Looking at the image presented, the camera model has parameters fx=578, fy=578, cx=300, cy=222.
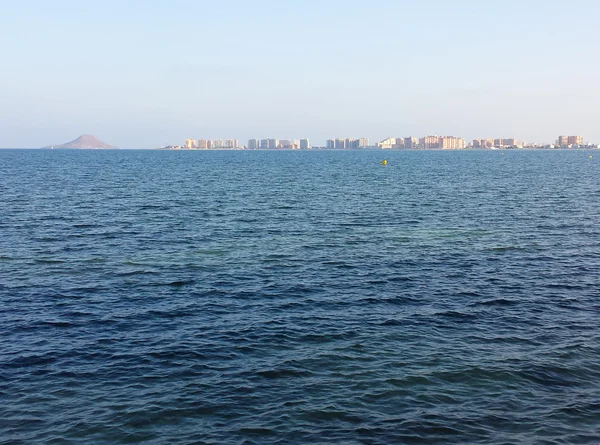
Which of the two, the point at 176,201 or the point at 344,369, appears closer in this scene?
the point at 344,369

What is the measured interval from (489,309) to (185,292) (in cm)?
1940

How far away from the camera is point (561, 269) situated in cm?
4469

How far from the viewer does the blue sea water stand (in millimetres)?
22312

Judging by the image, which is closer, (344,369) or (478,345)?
(344,369)

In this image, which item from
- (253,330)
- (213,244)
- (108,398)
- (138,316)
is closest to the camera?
(108,398)

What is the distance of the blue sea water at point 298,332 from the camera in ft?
73.2

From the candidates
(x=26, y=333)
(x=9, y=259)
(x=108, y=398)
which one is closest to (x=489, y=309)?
(x=108, y=398)

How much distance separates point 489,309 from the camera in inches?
1388

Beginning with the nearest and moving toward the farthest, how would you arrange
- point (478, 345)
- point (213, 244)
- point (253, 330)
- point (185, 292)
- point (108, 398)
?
point (108, 398) < point (478, 345) < point (253, 330) < point (185, 292) < point (213, 244)

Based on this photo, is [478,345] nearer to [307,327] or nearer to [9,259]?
[307,327]

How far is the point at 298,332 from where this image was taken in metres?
31.3

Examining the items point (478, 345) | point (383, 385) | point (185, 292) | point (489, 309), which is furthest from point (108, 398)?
point (489, 309)

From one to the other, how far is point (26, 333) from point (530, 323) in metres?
27.8

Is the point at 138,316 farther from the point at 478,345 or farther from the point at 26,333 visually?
the point at 478,345
